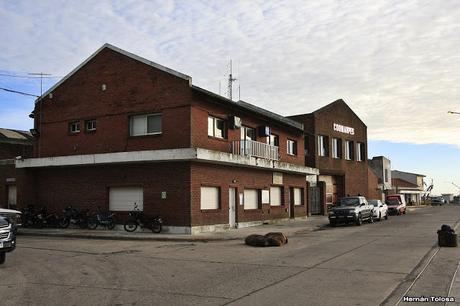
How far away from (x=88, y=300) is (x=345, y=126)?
139 ft

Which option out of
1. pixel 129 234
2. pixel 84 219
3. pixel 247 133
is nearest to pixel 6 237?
pixel 129 234

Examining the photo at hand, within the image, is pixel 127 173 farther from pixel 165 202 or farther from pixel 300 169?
pixel 300 169

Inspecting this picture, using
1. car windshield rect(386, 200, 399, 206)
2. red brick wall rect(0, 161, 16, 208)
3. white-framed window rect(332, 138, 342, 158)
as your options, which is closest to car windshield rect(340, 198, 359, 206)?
white-framed window rect(332, 138, 342, 158)

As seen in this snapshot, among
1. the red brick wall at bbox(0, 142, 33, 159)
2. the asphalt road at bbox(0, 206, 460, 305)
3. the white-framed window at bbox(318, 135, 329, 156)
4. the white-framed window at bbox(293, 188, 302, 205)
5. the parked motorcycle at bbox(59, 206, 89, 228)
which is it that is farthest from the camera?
the white-framed window at bbox(318, 135, 329, 156)

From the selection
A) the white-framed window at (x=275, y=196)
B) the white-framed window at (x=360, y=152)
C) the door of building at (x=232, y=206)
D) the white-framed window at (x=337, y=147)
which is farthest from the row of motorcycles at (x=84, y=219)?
the white-framed window at (x=360, y=152)

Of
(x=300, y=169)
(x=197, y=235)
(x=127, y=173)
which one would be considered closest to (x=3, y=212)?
(x=127, y=173)

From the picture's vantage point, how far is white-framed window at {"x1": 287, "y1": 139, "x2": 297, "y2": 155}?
35906 mm

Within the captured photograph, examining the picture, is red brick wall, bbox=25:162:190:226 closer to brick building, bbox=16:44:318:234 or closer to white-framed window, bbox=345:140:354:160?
brick building, bbox=16:44:318:234

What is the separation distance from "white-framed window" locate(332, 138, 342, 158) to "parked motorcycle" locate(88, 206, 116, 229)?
26.0 metres

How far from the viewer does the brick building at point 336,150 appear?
4319 cm

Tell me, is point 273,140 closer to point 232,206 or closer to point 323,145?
point 232,206

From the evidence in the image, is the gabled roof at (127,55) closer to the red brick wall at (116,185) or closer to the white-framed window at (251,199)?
the red brick wall at (116,185)

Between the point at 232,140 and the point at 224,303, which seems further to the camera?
the point at 232,140

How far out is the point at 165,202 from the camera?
2392 centimetres
